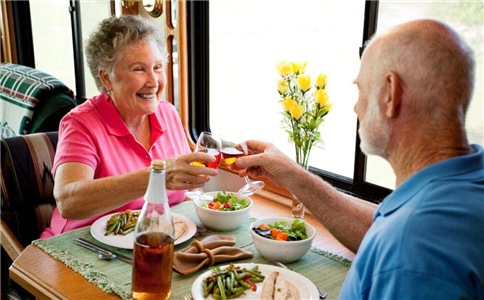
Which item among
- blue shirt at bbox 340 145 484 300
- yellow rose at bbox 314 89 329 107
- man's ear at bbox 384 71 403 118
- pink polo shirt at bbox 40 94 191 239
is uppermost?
man's ear at bbox 384 71 403 118

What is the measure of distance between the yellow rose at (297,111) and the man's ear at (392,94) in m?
0.78

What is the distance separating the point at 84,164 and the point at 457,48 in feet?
4.41

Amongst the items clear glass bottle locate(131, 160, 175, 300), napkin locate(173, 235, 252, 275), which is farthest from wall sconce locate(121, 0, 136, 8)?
clear glass bottle locate(131, 160, 175, 300)

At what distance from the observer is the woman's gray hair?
209 cm

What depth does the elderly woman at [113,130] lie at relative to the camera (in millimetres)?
1836

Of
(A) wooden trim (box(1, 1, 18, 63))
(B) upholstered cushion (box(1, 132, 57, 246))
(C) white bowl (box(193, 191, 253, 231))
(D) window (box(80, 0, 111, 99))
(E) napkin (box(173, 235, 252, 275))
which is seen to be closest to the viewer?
(E) napkin (box(173, 235, 252, 275))

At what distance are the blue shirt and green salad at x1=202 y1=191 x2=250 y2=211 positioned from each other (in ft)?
2.70

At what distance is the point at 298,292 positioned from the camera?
1408 mm

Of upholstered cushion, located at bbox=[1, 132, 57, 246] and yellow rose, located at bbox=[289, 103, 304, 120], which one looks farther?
upholstered cushion, located at bbox=[1, 132, 57, 246]

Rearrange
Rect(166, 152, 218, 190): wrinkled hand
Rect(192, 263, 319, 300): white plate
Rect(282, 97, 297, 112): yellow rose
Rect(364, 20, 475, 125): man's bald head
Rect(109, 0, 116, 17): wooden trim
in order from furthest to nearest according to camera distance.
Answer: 1. Rect(109, 0, 116, 17): wooden trim
2. Rect(282, 97, 297, 112): yellow rose
3. Rect(166, 152, 218, 190): wrinkled hand
4. Rect(192, 263, 319, 300): white plate
5. Rect(364, 20, 475, 125): man's bald head

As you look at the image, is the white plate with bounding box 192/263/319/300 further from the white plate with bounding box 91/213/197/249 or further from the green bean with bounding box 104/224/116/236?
the green bean with bounding box 104/224/116/236

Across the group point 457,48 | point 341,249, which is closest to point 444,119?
point 457,48

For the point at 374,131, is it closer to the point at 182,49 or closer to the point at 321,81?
the point at 321,81

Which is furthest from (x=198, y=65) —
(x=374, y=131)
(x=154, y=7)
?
(x=374, y=131)
